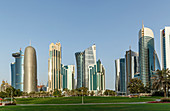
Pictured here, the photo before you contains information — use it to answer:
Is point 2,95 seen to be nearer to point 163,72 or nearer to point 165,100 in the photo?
point 163,72

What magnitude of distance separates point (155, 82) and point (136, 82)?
48.6 metres

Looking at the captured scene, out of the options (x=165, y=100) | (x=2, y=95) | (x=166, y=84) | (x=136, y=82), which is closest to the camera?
(x=165, y=100)

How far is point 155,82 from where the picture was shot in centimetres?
9919

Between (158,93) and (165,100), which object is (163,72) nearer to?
(165,100)

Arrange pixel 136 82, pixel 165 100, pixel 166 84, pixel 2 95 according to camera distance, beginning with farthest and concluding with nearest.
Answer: pixel 2 95
pixel 136 82
pixel 166 84
pixel 165 100

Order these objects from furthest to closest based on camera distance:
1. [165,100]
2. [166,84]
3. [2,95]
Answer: [2,95], [166,84], [165,100]

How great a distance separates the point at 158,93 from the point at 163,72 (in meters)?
57.2

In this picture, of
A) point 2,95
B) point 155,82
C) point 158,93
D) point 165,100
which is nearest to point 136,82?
point 158,93

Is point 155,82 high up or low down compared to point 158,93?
up

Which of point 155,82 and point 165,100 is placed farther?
point 155,82

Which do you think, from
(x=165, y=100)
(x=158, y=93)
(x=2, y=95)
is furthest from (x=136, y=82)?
(x=2, y=95)

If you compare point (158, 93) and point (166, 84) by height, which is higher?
point (166, 84)

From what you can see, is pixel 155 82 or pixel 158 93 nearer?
pixel 155 82

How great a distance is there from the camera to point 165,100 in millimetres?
68562
